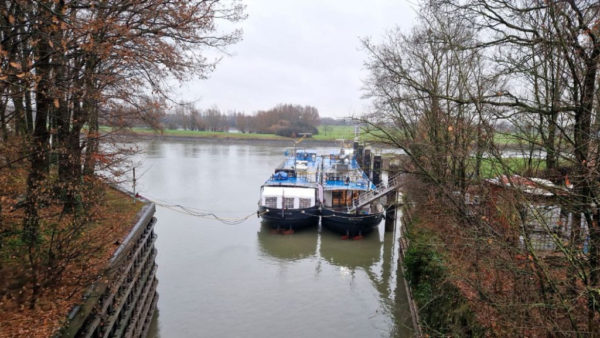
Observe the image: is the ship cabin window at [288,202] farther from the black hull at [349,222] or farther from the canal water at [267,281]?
the black hull at [349,222]

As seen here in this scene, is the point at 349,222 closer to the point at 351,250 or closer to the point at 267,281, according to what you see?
the point at 351,250

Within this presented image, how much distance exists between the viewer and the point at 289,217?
2572 centimetres

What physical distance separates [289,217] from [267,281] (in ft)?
25.6

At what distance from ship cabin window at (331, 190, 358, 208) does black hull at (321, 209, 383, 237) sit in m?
2.04

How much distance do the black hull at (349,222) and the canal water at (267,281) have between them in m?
0.66

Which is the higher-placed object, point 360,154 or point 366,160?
point 360,154

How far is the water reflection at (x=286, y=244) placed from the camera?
22.5 metres

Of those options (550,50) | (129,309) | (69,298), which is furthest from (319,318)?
(550,50)

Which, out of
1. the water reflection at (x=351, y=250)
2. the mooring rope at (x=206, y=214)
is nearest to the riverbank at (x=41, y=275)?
the water reflection at (x=351, y=250)

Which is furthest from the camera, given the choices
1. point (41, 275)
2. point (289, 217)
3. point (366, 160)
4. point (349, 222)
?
point (366, 160)

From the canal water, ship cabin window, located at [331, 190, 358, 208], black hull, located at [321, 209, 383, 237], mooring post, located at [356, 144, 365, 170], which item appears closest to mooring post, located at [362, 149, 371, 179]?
mooring post, located at [356, 144, 365, 170]

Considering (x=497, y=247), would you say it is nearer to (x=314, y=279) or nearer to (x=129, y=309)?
(x=129, y=309)

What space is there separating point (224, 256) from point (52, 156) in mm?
10489

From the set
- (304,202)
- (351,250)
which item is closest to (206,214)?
(304,202)
